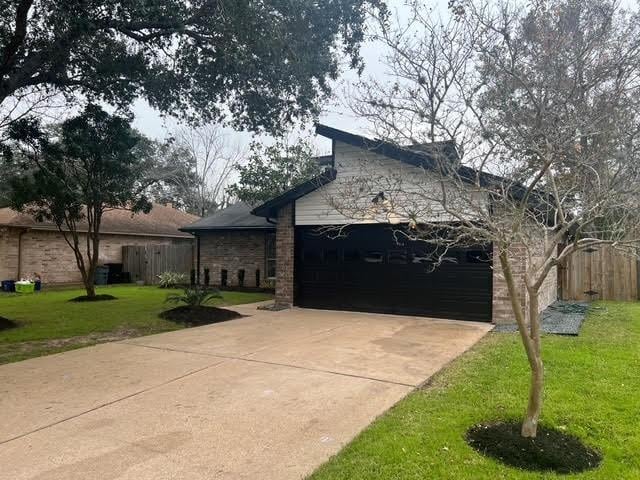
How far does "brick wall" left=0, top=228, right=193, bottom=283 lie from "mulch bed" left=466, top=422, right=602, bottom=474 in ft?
61.1

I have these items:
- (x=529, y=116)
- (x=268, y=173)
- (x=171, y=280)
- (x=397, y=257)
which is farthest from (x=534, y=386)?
(x=268, y=173)

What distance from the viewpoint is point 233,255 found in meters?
17.3

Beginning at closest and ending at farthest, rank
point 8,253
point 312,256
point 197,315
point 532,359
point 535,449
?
point 535,449, point 532,359, point 197,315, point 312,256, point 8,253

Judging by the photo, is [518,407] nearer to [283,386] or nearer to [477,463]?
[477,463]

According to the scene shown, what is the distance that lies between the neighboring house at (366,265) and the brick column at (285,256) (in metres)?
0.03

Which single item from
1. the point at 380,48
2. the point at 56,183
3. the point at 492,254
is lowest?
the point at 492,254

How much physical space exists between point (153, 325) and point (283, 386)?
5060mm

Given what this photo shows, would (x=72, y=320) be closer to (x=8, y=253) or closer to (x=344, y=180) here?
(x=344, y=180)

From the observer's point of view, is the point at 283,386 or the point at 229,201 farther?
the point at 229,201

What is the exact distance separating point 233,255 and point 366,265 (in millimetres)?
7900

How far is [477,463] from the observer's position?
3199mm

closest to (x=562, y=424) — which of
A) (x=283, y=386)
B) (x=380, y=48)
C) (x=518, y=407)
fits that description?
(x=518, y=407)

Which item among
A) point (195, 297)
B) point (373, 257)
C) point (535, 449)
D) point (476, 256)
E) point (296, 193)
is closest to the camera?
point (535, 449)

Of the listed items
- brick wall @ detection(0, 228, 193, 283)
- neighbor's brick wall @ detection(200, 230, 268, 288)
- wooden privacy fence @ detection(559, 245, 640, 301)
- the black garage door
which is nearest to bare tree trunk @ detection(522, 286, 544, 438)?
the black garage door
